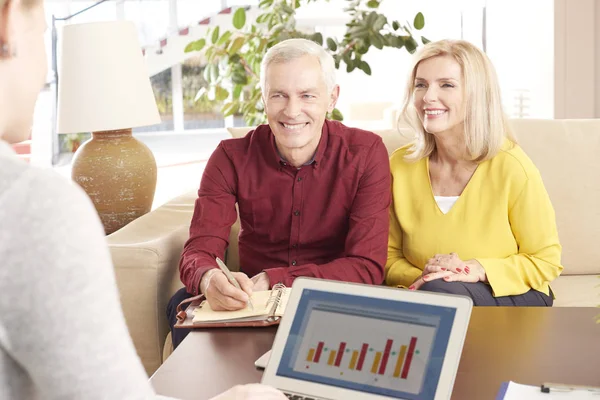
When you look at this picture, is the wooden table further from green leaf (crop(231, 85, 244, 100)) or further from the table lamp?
green leaf (crop(231, 85, 244, 100))

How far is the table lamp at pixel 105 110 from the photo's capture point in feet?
9.43

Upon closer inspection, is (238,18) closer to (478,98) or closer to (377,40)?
(377,40)

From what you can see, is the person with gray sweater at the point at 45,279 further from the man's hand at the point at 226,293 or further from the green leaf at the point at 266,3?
the green leaf at the point at 266,3

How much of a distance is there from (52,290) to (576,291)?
7.22 ft

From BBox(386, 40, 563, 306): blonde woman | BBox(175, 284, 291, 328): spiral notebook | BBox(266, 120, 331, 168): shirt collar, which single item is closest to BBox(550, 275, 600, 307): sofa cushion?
BBox(386, 40, 563, 306): blonde woman

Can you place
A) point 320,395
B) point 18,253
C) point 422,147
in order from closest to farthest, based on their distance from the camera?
point 18,253 < point 320,395 < point 422,147

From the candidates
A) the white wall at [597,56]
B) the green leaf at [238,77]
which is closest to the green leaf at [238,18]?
the green leaf at [238,77]

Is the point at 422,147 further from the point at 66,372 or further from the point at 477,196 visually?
the point at 66,372

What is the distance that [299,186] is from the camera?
7.55ft

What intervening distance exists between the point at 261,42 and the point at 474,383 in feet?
9.39

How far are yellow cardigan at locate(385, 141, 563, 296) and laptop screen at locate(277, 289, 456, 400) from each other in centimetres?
105

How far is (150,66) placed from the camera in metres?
9.90

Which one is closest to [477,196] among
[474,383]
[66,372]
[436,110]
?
[436,110]

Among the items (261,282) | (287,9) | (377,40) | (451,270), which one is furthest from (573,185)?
(287,9)
